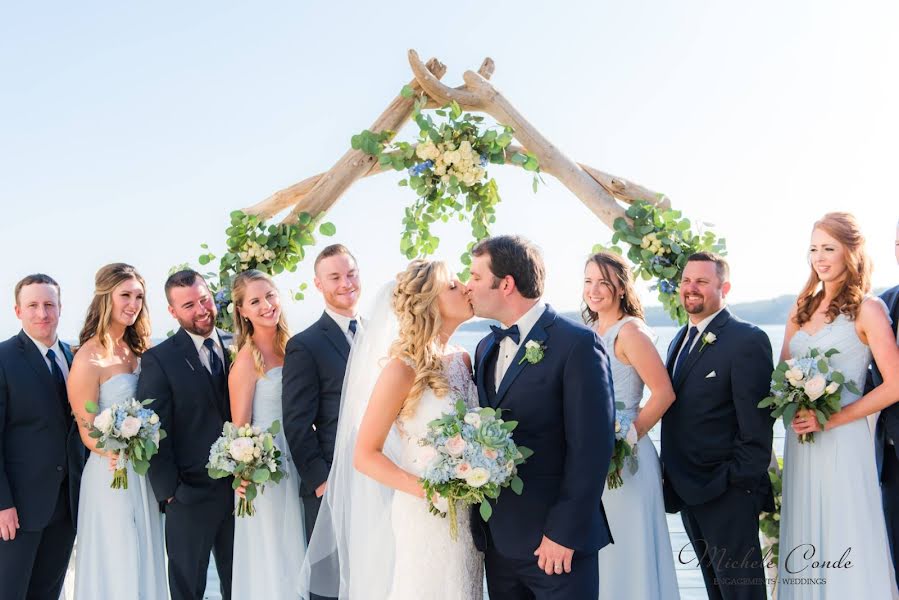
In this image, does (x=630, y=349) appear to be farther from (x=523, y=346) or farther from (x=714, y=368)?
(x=523, y=346)

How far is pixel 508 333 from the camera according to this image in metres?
3.62

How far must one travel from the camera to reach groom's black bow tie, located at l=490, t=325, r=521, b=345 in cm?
359

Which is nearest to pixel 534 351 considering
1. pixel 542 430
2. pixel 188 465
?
pixel 542 430

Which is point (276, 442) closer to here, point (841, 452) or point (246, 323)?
point (246, 323)

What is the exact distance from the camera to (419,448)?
12.1ft

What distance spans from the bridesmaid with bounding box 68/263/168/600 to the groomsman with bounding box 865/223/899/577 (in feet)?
14.3

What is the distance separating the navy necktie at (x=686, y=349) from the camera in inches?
194

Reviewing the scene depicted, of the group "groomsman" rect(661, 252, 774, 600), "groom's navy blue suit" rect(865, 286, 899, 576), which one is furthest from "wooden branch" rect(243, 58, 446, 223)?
"groom's navy blue suit" rect(865, 286, 899, 576)

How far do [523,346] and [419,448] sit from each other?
66cm

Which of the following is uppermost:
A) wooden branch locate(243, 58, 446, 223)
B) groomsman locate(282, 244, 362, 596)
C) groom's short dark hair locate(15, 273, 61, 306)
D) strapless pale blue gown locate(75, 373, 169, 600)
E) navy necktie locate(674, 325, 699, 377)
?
wooden branch locate(243, 58, 446, 223)

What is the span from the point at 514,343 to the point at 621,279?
5.31ft

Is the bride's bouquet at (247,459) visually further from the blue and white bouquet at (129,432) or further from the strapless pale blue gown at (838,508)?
the strapless pale blue gown at (838,508)

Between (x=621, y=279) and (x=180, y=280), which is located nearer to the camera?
(x=621, y=279)

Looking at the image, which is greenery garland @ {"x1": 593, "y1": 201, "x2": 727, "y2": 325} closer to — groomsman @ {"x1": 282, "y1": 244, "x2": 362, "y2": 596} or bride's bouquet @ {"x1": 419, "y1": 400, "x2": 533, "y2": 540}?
groomsman @ {"x1": 282, "y1": 244, "x2": 362, "y2": 596}
